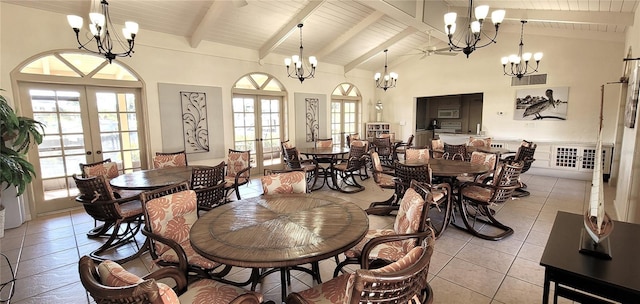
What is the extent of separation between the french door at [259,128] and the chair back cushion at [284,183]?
375 centimetres

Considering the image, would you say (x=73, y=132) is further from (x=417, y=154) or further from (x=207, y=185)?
(x=417, y=154)

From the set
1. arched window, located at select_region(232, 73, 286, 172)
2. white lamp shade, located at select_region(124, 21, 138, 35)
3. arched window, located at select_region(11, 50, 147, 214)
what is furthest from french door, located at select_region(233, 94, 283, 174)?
white lamp shade, located at select_region(124, 21, 138, 35)

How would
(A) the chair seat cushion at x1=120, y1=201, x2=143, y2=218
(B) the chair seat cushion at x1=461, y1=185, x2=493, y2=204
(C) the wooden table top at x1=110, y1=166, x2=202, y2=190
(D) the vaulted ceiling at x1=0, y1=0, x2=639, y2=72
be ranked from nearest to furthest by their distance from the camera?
(A) the chair seat cushion at x1=120, y1=201, x2=143, y2=218
(C) the wooden table top at x1=110, y1=166, x2=202, y2=190
(B) the chair seat cushion at x1=461, y1=185, x2=493, y2=204
(D) the vaulted ceiling at x1=0, y1=0, x2=639, y2=72

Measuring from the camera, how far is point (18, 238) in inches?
135

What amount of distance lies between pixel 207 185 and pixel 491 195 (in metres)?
3.32

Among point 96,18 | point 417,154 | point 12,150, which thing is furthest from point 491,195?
point 12,150

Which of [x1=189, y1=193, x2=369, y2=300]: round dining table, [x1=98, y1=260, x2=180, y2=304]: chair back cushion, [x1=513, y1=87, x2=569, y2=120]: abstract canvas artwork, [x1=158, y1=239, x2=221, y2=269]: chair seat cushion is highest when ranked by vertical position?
[x1=513, y1=87, x2=569, y2=120]: abstract canvas artwork

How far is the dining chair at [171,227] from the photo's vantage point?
6.35 ft

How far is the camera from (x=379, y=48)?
733cm

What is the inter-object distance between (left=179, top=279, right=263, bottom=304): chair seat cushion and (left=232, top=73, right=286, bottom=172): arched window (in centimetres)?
483

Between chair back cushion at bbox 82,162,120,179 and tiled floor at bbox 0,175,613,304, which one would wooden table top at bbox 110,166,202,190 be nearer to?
chair back cushion at bbox 82,162,120,179

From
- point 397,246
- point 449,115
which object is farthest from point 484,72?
point 397,246

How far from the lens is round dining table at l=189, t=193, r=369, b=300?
1475mm

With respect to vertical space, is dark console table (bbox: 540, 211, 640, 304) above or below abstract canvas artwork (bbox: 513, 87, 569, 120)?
below
